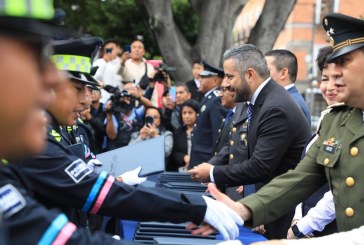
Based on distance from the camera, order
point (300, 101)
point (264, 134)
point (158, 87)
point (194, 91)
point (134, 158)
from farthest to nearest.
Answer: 1. point (194, 91)
2. point (158, 87)
3. point (300, 101)
4. point (264, 134)
5. point (134, 158)

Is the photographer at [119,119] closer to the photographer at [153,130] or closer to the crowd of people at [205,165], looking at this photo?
the photographer at [153,130]

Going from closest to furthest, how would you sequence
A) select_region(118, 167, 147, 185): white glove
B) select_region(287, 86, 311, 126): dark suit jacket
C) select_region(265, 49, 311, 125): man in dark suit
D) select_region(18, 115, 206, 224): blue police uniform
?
1. select_region(18, 115, 206, 224): blue police uniform
2. select_region(118, 167, 147, 185): white glove
3. select_region(287, 86, 311, 126): dark suit jacket
4. select_region(265, 49, 311, 125): man in dark suit

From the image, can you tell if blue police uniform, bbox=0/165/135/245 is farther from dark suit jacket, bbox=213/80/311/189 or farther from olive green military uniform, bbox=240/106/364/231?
dark suit jacket, bbox=213/80/311/189

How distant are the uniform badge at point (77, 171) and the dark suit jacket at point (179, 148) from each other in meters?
5.96

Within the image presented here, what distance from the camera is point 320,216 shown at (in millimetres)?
3873

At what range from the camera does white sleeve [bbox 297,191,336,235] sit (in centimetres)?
387

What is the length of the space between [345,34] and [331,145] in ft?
1.93

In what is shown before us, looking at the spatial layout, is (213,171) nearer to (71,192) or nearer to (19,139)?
(71,192)

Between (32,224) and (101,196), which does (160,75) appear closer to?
(101,196)

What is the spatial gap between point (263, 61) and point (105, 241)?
3.25m

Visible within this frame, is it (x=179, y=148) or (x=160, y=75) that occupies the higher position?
(x=160, y=75)

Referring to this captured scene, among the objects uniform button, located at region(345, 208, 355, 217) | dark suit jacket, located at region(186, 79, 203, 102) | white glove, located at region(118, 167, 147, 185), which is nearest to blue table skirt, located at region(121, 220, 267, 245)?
white glove, located at region(118, 167, 147, 185)

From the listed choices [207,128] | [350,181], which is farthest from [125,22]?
[350,181]

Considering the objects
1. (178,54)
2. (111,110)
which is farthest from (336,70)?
(178,54)
